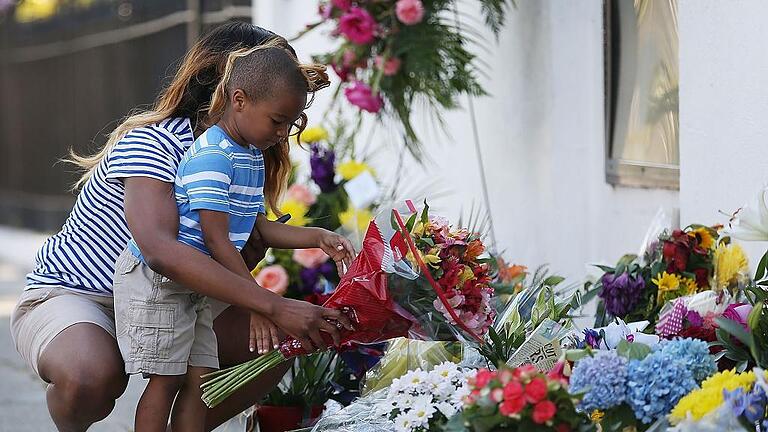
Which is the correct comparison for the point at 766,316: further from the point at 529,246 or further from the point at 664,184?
the point at 529,246

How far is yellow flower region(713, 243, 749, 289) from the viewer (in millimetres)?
3027

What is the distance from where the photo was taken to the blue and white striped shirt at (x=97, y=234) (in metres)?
2.98

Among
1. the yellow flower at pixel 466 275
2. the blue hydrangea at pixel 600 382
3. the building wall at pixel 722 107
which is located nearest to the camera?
the blue hydrangea at pixel 600 382

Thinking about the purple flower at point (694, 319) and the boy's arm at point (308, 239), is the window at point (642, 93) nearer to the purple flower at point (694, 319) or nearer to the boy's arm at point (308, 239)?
the purple flower at point (694, 319)

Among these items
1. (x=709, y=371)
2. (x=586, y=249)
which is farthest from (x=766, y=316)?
(x=586, y=249)

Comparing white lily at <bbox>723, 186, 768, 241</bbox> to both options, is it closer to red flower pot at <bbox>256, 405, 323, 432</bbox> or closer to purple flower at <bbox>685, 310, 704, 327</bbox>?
purple flower at <bbox>685, 310, 704, 327</bbox>

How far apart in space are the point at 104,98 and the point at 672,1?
7.84 meters

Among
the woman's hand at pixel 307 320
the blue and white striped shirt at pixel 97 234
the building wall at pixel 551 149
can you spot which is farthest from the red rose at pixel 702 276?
the blue and white striped shirt at pixel 97 234

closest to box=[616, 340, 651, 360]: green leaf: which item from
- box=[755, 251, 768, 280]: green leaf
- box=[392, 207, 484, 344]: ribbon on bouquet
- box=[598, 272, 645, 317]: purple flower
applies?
box=[392, 207, 484, 344]: ribbon on bouquet

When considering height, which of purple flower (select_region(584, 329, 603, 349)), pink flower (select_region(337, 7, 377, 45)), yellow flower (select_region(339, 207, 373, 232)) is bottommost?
yellow flower (select_region(339, 207, 373, 232))

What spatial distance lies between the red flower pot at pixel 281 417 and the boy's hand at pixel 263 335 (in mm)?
785

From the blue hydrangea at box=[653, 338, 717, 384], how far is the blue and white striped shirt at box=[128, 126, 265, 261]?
1.07 metres

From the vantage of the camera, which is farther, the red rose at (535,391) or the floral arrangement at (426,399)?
the floral arrangement at (426,399)

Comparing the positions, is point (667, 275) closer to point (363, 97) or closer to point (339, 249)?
point (339, 249)
